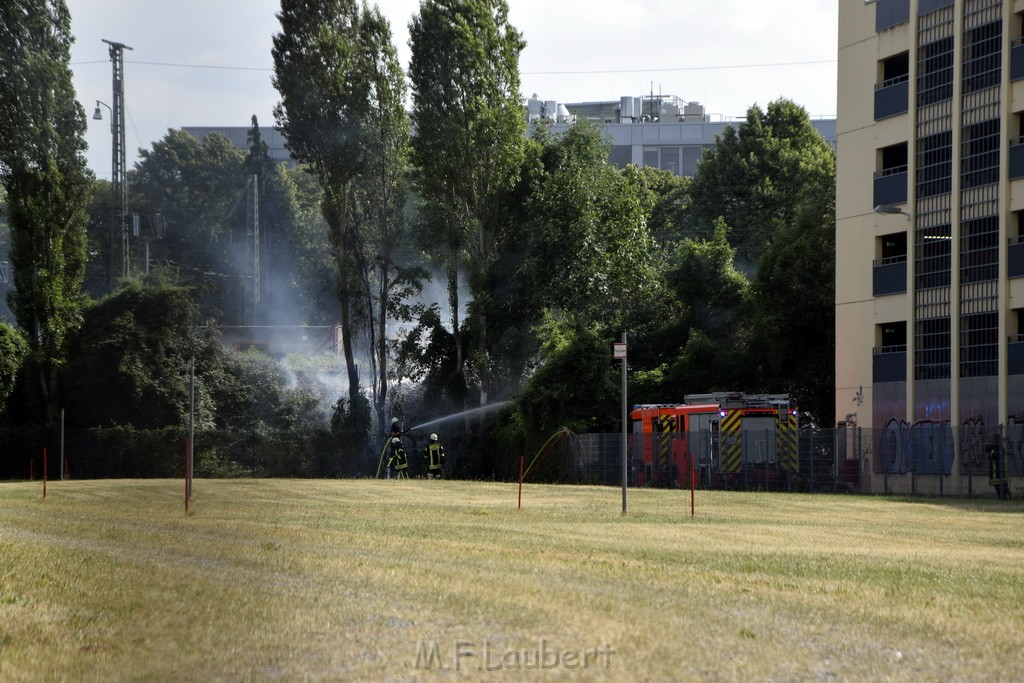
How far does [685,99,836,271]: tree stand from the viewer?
8775 centimetres

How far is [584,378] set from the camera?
5959 cm

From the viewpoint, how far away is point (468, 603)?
11.8 meters

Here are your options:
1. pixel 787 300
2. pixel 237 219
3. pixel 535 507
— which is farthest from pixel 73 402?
pixel 237 219

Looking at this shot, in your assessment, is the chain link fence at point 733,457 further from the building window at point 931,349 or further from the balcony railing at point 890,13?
the balcony railing at point 890,13

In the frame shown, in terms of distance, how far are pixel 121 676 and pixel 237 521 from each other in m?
2.13

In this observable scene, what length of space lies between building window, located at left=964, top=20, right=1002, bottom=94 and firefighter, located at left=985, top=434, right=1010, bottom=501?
1275cm

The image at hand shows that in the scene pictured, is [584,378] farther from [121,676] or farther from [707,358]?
[121,676]

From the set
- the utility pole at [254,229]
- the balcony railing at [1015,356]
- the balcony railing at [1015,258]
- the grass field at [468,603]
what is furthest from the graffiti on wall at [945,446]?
the utility pole at [254,229]

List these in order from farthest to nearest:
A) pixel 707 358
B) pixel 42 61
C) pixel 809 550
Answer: pixel 707 358
pixel 809 550
pixel 42 61

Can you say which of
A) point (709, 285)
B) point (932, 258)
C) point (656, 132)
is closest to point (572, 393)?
point (709, 285)

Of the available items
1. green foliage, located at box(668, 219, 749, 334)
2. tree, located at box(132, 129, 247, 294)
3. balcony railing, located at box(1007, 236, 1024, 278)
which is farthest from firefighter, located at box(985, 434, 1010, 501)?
tree, located at box(132, 129, 247, 294)

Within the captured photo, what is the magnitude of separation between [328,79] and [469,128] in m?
57.4

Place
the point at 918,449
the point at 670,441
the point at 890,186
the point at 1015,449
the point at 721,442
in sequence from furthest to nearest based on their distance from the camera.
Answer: the point at 670,441, the point at 890,186, the point at 721,442, the point at 918,449, the point at 1015,449

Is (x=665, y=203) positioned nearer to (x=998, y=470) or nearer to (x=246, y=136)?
(x=998, y=470)
